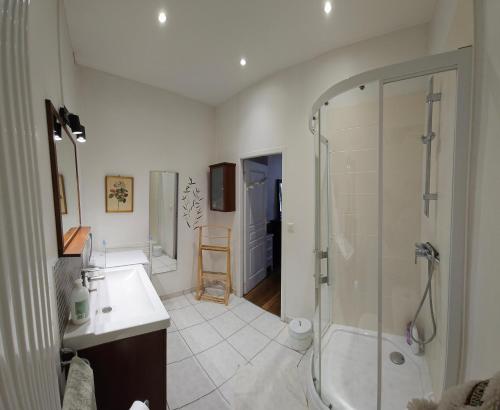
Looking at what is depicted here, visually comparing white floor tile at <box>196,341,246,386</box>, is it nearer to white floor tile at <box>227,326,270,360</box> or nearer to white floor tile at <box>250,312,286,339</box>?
white floor tile at <box>227,326,270,360</box>

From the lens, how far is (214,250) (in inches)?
121

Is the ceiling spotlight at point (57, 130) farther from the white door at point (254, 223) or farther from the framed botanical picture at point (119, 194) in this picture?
the white door at point (254, 223)

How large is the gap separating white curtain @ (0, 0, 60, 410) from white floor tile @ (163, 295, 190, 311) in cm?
230

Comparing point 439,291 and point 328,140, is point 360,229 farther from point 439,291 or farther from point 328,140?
point 328,140

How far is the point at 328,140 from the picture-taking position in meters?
1.88

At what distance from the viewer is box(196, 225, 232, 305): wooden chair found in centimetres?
298

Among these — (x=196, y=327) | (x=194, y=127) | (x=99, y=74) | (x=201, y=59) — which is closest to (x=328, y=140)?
(x=201, y=59)

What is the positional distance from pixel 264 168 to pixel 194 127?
4.17 ft

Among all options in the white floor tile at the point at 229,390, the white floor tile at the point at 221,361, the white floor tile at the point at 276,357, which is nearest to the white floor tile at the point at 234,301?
the white floor tile at the point at 221,361

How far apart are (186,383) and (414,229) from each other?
7.37 feet

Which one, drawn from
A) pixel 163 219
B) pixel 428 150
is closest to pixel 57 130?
pixel 163 219

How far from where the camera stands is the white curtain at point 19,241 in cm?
42

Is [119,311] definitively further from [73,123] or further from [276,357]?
[276,357]

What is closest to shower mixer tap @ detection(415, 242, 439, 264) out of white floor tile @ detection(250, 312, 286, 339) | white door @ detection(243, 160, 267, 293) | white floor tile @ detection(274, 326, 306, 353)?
white floor tile @ detection(274, 326, 306, 353)
